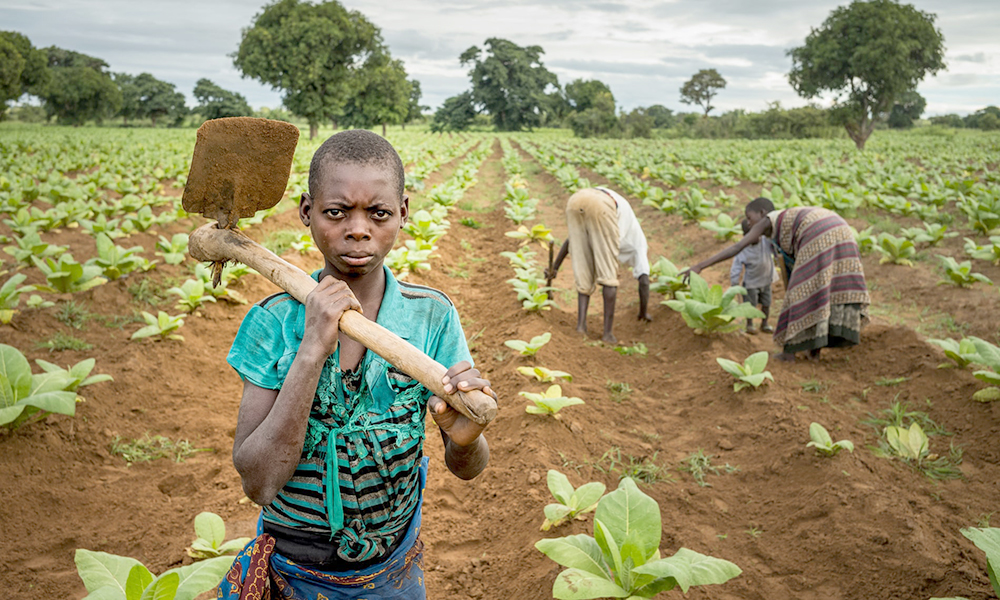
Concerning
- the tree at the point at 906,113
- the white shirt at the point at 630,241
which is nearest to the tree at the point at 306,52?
the white shirt at the point at 630,241

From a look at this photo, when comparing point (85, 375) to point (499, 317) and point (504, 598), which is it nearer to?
point (504, 598)

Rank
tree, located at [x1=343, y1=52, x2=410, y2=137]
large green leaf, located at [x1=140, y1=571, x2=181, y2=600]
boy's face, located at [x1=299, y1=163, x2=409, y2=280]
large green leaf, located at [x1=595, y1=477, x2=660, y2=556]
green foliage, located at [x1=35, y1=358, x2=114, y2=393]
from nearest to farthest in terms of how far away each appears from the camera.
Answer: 1. boy's face, located at [x1=299, y1=163, x2=409, y2=280]
2. large green leaf, located at [x1=140, y1=571, x2=181, y2=600]
3. large green leaf, located at [x1=595, y1=477, x2=660, y2=556]
4. green foliage, located at [x1=35, y1=358, x2=114, y2=393]
5. tree, located at [x1=343, y1=52, x2=410, y2=137]

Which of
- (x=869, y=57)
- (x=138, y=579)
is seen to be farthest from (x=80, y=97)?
(x=138, y=579)

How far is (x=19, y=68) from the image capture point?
3906 cm

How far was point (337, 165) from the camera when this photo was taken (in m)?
1.27

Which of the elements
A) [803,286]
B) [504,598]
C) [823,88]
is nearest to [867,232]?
[803,286]

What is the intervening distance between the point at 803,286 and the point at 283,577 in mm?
4851

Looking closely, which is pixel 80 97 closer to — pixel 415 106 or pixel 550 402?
pixel 415 106

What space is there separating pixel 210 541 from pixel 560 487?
4.72 ft

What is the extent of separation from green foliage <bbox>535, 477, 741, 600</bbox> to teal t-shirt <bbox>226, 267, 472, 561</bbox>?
86 cm

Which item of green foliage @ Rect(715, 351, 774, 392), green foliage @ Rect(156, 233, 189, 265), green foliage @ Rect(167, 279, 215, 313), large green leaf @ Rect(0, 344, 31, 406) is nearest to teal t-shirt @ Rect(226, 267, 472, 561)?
large green leaf @ Rect(0, 344, 31, 406)

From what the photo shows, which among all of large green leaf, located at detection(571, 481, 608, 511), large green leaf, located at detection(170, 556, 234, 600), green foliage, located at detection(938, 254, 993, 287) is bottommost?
large green leaf, located at detection(571, 481, 608, 511)

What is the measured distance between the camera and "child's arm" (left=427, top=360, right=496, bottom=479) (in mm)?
1118

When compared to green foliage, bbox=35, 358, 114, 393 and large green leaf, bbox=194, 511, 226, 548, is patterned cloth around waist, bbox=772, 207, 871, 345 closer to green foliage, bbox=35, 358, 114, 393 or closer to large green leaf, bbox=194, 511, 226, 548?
large green leaf, bbox=194, 511, 226, 548
